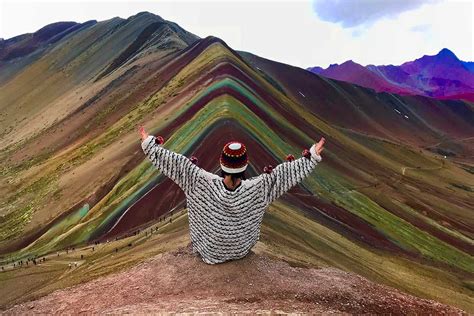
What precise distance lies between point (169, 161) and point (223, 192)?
1.02 metres

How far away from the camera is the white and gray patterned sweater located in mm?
8242

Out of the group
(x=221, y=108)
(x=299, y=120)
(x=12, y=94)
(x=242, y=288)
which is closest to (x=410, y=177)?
(x=299, y=120)

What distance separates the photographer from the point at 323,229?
71.8ft

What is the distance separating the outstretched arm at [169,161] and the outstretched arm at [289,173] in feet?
4.00

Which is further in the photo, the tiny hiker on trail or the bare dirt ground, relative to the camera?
the bare dirt ground

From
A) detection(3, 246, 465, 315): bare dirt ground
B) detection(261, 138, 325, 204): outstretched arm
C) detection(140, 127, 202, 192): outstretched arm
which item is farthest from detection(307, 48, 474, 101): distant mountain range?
detection(140, 127, 202, 192): outstretched arm

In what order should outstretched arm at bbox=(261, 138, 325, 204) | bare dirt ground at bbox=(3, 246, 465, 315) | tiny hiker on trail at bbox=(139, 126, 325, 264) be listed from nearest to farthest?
tiny hiker on trail at bbox=(139, 126, 325, 264) → outstretched arm at bbox=(261, 138, 325, 204) → bare dirt ground at bbox=(3, 246, 465, 315)

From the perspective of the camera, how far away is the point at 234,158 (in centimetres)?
775

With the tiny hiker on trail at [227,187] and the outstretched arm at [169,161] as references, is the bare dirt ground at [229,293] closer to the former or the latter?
the tiny hiker on trail at [227,187]

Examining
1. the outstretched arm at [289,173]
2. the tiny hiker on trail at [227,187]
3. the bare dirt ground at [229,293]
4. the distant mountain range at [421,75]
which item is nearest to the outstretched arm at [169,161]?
the tiny hiker on trail at [227,187]

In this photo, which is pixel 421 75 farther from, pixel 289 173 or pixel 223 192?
pixel 223 192

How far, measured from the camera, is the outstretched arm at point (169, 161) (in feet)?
27.0

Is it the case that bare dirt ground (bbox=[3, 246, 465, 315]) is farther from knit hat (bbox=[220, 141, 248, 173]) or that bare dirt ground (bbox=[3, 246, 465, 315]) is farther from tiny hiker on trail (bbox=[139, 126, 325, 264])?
knit hat (bbox=[220, 141, 248, 173])

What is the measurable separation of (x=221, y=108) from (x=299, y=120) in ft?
46.1
